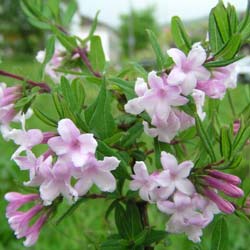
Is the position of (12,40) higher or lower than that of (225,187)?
lower

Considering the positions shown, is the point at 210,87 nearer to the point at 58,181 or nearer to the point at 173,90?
the point at 173,90

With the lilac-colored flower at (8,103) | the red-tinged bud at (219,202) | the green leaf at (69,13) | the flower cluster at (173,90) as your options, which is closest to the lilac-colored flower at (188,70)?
the flower cluster at (173,90)

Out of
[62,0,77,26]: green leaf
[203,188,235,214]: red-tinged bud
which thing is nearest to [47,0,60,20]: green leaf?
[62,0,77,26]: green leaf

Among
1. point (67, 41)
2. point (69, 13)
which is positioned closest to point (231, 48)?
point (67, 41)

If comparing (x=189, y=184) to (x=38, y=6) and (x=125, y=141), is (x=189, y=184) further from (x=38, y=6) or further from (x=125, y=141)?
(x=38, y=6)

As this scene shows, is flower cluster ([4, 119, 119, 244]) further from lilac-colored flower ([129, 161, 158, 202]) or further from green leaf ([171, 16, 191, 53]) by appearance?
green leaf ([171, 16, 191, 53])

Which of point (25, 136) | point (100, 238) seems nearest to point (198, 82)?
point (25, 136)

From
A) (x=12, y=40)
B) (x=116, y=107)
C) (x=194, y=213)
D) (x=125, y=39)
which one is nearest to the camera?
(x=194, y=213)
